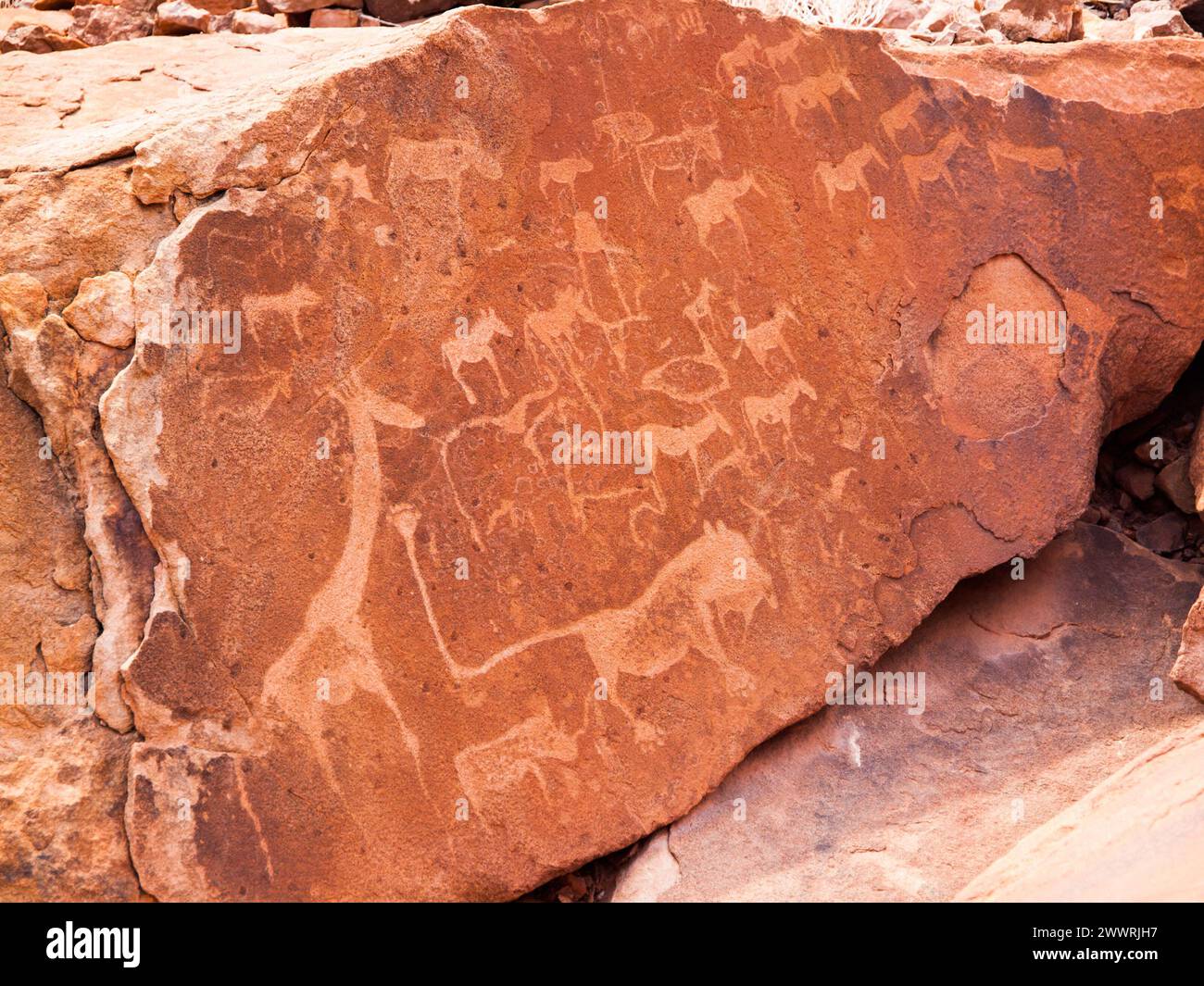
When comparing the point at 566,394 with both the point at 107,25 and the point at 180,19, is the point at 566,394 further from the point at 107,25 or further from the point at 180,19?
the point at 107,25

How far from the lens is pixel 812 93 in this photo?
2979 mm

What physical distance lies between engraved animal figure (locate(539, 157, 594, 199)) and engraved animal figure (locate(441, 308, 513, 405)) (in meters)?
0.32

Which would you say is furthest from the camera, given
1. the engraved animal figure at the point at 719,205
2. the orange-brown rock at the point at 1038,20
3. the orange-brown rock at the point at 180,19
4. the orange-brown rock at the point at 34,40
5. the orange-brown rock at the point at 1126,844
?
the orange-brown rock at the point at 1038,20

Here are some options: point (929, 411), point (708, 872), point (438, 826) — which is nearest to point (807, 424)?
point (929, 411)

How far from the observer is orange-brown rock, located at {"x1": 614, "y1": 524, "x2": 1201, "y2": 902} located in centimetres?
259

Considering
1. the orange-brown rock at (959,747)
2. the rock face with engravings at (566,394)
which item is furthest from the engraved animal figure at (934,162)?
the orange-brown rock at (959,747)

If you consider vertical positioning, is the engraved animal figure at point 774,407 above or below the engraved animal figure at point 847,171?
below

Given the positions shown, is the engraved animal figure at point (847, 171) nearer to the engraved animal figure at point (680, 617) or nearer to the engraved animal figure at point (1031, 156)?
the engraved animal figure at point (1031, 156)

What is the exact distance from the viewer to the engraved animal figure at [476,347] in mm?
2666

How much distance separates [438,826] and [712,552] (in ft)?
2.76

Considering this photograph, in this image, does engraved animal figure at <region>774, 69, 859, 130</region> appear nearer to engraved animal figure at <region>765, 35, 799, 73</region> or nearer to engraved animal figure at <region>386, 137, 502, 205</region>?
engraved animal figure at <region>765, 35, 799, 73</region>

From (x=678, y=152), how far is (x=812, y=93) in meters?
0.39

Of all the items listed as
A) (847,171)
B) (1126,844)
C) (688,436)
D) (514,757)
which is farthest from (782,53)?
(1126,844)

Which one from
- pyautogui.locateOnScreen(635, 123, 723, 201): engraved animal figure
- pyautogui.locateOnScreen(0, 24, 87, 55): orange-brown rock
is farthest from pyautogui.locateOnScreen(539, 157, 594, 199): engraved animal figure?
pyautogui.locateOnScreen(0, 24, 87, 55): orange-brown rock
